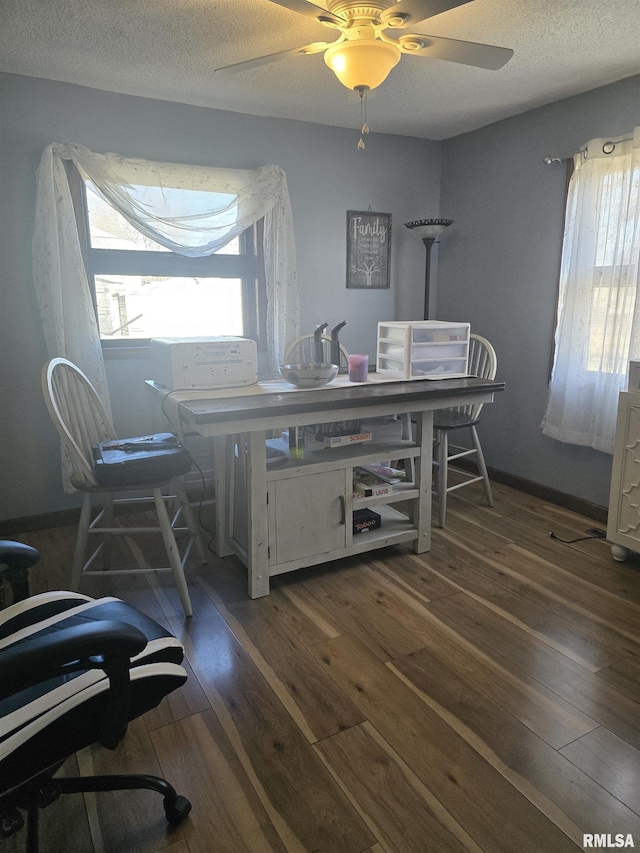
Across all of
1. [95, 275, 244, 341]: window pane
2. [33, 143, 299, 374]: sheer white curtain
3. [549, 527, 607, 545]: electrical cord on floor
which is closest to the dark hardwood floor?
[549, 527, 607, 545]: electrical cord on floor

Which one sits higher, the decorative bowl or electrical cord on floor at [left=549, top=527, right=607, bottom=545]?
the decorative bowl

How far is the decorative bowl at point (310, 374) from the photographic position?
2309mm

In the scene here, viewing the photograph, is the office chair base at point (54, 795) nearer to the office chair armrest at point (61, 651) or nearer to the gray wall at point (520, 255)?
the office chair armrest at point (61, 651)

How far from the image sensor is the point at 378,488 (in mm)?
2475

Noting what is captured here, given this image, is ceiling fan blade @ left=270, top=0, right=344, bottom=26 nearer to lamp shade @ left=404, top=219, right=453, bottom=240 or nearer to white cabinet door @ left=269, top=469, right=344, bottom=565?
white cabinet door @ left=269, top=469, right=344, bottom=565

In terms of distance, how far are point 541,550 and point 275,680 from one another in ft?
5.03

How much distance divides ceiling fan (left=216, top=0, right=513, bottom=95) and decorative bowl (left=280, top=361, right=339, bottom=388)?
1011mm

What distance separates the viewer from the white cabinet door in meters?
2.21

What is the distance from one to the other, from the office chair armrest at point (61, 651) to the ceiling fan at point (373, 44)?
5.65 feet

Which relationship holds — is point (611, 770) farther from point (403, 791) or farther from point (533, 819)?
point (403, 791)

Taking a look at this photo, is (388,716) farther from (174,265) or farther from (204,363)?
(174,265)

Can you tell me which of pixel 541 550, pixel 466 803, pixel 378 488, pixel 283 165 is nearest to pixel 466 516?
pixel 541 550

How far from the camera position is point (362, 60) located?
179cm

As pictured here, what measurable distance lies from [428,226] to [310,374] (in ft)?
5.81
